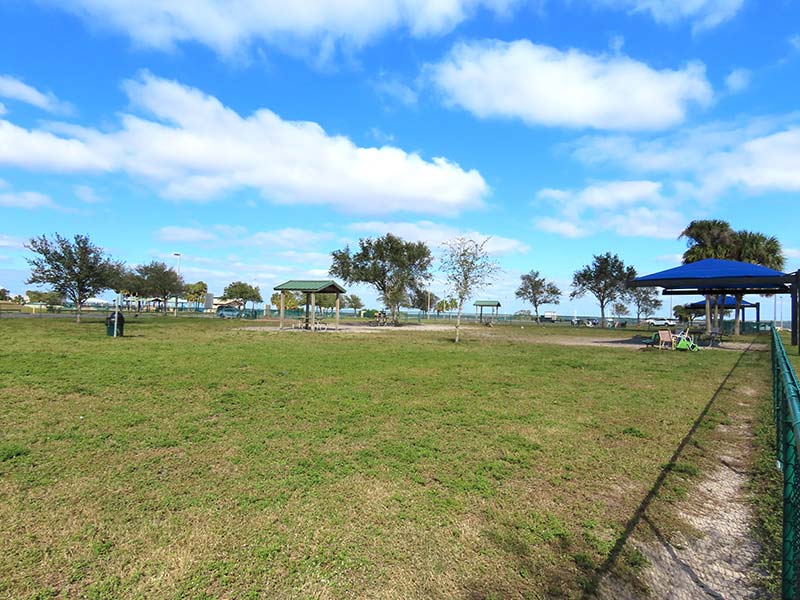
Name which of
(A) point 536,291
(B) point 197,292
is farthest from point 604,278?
(B) point 197,292

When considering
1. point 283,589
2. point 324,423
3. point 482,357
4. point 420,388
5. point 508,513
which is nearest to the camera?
point 283,589

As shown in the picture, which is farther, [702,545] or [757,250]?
[757,250]

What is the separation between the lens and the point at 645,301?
232 ft

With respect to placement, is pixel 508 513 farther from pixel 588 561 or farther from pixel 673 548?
pixel 673 548

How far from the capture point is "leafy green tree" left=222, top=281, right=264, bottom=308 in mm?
83125

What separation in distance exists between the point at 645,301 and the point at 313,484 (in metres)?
78.2

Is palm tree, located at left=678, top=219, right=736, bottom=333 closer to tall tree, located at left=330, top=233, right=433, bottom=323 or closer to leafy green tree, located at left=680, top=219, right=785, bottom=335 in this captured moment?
leafy green tree, located at left=680, top=219, right=785, bottom=335

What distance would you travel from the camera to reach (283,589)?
8.30 feet

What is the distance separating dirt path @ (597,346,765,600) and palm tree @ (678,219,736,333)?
3801 cm

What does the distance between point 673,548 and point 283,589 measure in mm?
2742

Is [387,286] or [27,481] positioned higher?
[387,286]

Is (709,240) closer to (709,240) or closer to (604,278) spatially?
(709,240)

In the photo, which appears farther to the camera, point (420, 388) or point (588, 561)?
point (420, 388)

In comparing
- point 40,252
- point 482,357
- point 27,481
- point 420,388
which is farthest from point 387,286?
point 27,481
